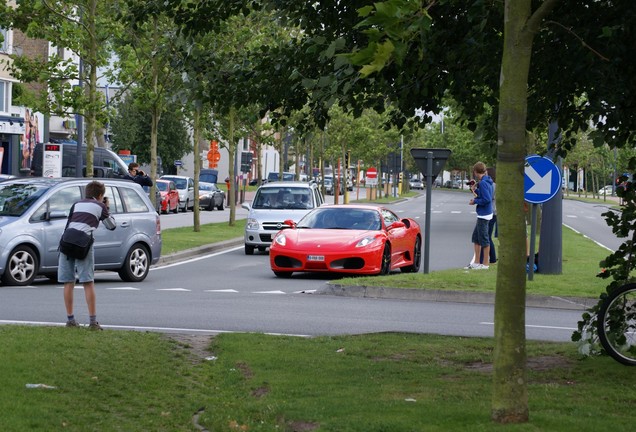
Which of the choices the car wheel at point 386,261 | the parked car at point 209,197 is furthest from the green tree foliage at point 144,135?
the car wheel at point 386,261

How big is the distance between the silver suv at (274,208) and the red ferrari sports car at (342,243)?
5906 millimetres

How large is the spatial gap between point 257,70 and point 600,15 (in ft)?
10.7

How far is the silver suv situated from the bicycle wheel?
18.6m

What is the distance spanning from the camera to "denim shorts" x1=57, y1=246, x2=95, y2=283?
12258 millimetres

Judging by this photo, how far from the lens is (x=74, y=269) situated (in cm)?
1240

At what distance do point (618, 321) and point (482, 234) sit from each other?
12.6 m

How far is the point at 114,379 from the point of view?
8.94 m

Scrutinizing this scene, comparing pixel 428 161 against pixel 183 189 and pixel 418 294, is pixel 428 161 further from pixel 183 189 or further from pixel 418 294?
pixel 183 189

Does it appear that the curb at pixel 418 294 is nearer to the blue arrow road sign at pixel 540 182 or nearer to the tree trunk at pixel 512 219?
the blue arrow road sign at pixel 540 182

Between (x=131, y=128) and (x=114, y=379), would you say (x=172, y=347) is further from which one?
(x=131, y=128)

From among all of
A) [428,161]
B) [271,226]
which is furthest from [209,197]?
[428,161]

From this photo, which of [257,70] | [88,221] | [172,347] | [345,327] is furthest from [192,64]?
[345,327]

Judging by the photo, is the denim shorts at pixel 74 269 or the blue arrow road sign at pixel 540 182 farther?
the blue arrow road sign at pixel 540 182

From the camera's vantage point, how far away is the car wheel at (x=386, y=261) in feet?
71.4
